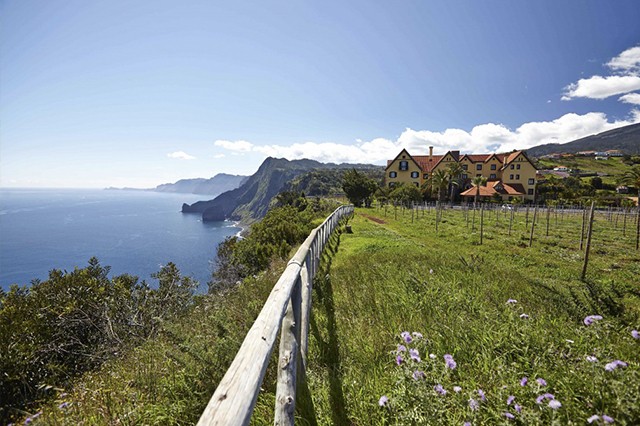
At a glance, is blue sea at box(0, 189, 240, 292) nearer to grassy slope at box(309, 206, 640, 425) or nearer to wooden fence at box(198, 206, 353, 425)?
grassy slope at box(309, 206, 640, 425)

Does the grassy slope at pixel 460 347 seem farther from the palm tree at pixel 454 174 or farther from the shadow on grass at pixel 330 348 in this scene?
the palm tree at pixel 454 174

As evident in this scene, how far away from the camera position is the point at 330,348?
11.9ft

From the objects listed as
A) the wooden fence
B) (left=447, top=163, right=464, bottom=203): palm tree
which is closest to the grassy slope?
the wooden fence

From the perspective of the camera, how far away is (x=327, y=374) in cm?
294

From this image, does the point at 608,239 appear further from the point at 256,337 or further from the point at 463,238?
the point at 256,337

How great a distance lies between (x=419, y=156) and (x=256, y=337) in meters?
74.4

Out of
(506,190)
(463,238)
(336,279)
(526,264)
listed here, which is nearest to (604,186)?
(506,190)

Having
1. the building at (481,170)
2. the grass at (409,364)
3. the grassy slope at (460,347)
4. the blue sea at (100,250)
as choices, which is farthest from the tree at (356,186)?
the grass at (409,364)

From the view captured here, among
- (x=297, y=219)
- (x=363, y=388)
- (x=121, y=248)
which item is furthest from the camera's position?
(x=121, y=248)

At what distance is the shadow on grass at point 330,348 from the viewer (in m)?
2.39

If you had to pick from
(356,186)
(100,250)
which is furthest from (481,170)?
(100,250)

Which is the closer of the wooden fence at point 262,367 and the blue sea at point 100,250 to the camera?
the wooden fence at point 262,367

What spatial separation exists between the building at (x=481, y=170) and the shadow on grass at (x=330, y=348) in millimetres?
60690

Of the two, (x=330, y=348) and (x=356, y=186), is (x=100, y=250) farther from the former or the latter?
(x=330, y=348)
